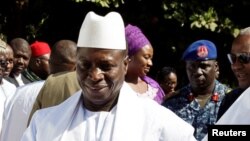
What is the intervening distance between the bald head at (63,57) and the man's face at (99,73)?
6.77ft

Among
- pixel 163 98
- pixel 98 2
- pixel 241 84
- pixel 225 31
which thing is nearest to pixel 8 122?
pixel 163 98

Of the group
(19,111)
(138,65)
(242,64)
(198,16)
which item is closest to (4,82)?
(19,111)

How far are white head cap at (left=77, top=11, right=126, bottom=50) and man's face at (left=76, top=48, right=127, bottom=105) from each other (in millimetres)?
34

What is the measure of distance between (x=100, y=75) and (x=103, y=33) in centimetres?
27

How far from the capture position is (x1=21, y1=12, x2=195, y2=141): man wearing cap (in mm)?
3975

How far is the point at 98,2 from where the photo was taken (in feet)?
38.2

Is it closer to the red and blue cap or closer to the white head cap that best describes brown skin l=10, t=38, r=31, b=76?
the red and blue cap

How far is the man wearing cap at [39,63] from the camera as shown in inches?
352

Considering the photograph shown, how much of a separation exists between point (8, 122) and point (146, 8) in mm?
6669

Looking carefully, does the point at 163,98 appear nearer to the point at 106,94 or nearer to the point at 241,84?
the point at 241,84

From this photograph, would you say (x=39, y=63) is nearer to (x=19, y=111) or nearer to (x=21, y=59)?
(x=21, y=59)

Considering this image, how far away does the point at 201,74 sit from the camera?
652cm

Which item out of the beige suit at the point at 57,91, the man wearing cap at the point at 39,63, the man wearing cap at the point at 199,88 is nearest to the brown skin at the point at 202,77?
the man wearing cap at the point at 199,88

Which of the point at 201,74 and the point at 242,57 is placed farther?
the point at 201,74
